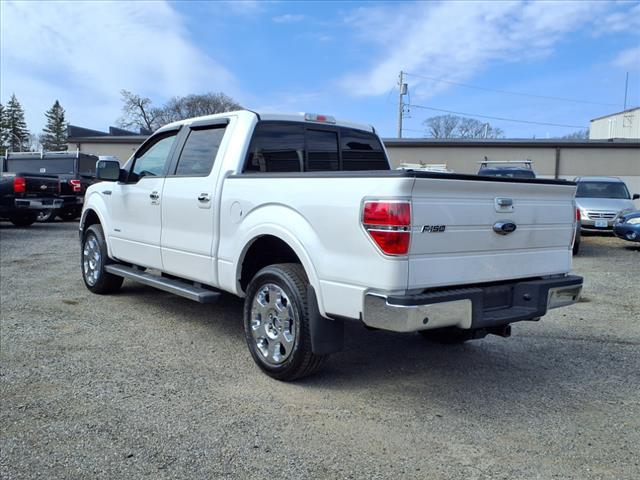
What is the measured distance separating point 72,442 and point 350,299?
1827mm

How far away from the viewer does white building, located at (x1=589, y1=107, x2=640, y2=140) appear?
3828 cm

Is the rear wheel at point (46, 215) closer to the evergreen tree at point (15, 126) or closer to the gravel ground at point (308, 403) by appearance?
the gravel ground at point (308, 403)

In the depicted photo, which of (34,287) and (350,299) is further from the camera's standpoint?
(34,287)

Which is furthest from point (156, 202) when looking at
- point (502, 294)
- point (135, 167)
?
point (502, 294)

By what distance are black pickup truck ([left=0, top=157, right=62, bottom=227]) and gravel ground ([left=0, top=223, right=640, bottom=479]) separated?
943cm

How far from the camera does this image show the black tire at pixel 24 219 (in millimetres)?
15385

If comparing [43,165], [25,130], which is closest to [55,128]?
[25,130]

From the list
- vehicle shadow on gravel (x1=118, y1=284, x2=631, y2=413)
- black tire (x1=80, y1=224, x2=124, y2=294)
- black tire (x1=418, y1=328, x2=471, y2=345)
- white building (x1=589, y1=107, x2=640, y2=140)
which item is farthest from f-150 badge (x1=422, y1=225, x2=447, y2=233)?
white building (x1=589, y1=107, x2=640, y2=140)

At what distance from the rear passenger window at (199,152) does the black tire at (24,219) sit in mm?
11770

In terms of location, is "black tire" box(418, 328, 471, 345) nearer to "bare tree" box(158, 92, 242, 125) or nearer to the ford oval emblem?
the ford oval emblem

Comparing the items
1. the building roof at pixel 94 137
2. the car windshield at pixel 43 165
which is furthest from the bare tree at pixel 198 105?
the car windshield at pixel 43 165

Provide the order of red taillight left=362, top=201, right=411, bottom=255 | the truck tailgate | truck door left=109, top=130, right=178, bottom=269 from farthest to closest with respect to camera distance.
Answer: truck door left=109, top=130, right=178, bottom=269, the truck tailgate, red taillight left=362, top=201, right=411, bottom=255

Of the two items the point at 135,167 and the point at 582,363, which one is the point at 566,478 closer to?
the point at 582,363

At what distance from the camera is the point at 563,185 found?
168 inches
